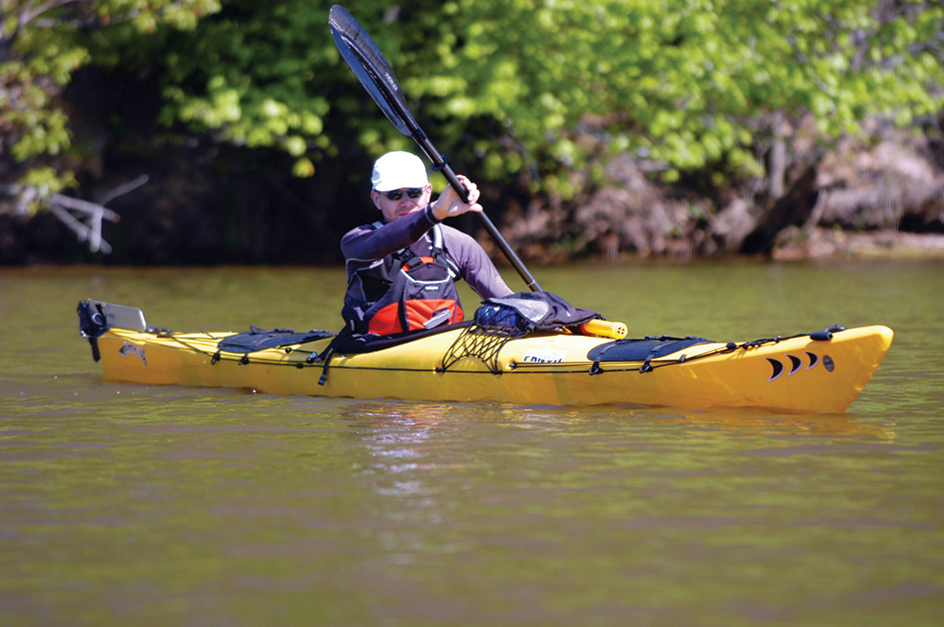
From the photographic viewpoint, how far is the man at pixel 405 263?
528 centimetres

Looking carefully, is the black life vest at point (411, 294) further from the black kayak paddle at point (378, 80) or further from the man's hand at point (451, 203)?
the black kayak paddle at point (378, 80)

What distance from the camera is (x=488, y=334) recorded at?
550 centimetres

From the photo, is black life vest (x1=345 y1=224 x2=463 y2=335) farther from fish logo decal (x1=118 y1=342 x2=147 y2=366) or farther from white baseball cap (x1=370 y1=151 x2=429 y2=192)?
fish logo decal (x1=118 y1=342 x2=147 y2=366)

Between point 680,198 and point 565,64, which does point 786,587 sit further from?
point 680,198

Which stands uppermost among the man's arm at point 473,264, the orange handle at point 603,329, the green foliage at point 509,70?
the green foliage at point 509,70

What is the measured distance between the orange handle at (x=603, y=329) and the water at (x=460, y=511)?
0.58 m

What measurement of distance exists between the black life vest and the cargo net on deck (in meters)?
0.21

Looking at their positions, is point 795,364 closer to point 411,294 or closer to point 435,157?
point 411,294

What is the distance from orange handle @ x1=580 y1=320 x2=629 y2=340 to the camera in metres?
5.59

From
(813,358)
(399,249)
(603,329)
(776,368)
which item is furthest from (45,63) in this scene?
(813,358)

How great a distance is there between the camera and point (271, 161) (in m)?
17.7

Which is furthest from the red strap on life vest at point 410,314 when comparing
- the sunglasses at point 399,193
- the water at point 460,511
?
the sunglasses at point 399,193

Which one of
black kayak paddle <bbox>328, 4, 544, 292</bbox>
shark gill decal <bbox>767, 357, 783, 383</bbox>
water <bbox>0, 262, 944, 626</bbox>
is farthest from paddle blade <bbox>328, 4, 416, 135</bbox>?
shark gill decal <bbox>767, 357, 783, 383</bbox>

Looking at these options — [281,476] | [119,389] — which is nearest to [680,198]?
[119,389]
